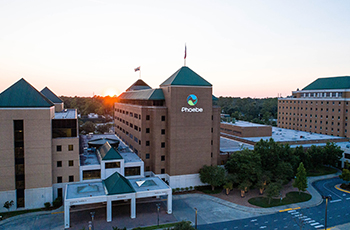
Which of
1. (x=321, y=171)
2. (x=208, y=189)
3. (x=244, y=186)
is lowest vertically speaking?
(x=208, y=189)

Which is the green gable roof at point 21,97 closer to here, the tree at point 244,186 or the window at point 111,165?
the window at point 111,165

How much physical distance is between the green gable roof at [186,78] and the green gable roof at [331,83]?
63.7m

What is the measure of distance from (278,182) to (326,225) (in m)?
12.4

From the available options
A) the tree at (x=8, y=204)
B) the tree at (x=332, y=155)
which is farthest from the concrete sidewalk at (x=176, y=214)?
the tree at (x=332, y=155)

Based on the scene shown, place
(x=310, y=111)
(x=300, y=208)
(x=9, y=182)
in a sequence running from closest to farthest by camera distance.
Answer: (x=9, y=182) < (x=300, y=208) < (x=310, y=111)

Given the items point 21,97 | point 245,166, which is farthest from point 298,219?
point 21,97

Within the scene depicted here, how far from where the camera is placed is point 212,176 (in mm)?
52594

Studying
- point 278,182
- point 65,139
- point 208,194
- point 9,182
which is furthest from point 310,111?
point 9,182

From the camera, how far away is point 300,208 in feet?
153

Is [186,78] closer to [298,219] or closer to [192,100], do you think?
[192,100]

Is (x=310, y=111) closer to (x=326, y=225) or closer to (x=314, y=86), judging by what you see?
(x=314, y=86)

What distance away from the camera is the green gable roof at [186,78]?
175ft

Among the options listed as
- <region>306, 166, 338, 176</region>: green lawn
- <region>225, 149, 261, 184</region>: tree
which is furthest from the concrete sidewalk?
<region>306, 166, 338, 176</region>: green lawn

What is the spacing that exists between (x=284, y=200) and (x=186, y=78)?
30919 millimetres
